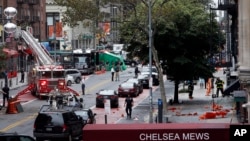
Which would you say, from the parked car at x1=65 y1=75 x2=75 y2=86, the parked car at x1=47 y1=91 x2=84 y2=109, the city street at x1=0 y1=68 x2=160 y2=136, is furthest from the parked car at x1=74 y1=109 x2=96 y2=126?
the parked car at x1=65 y1=75 x2=75 y2=86

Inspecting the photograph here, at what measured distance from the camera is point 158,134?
1742 cm

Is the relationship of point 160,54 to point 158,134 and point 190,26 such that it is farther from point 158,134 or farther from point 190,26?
point 158,134

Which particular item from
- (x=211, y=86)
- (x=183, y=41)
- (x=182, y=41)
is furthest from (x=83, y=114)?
(x=211, y=86)

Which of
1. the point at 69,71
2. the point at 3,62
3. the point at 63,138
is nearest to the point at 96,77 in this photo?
the point at 69,71

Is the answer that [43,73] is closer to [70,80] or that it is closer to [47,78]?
[47,78]

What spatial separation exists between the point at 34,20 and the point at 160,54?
4984 centimetres

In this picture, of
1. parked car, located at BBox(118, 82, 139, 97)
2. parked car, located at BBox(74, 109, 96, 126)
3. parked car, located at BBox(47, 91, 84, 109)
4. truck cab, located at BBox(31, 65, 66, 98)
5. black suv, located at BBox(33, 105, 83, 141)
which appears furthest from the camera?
parked car, located at BBox(118, 82, 139, 97)

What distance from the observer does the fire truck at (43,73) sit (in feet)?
182

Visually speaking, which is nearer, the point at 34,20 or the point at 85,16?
the point at 85,16

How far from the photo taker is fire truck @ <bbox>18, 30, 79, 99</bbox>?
55625mm

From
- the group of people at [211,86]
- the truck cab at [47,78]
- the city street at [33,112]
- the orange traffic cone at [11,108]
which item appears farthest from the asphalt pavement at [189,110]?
the orange traffic cone at [11,108]

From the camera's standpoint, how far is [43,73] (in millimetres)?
56000

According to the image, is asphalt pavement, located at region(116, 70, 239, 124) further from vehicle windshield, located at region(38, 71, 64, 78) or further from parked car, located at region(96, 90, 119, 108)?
vehicle windshield, located at region(38, 71, 64, 78)

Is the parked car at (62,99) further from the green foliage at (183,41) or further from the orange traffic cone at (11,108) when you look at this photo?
the green foliage at (183,41)
